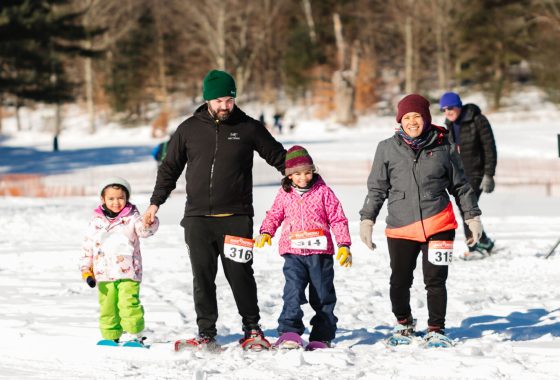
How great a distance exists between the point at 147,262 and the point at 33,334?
4.00 m

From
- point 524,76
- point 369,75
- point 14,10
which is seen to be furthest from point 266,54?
point 14,10

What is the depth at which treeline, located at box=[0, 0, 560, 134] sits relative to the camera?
162 feet

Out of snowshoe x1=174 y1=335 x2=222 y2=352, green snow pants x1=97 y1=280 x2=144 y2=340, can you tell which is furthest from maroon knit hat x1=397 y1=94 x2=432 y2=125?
green snow pants x1=97 y1=280 x2=144 y2=340

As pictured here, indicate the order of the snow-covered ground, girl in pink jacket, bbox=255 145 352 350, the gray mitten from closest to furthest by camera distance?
the snow-covered ground → girl in pink jacket, bbox=255 145 352 350 → the gray mitten

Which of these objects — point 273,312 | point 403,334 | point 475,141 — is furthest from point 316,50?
point 403,334

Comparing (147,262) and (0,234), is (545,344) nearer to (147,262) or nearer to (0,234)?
(147,262)

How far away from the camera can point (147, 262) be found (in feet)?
31.7

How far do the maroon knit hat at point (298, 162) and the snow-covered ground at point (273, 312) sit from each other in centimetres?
104

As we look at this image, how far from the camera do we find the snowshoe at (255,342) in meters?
5.11

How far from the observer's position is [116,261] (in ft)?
17.5

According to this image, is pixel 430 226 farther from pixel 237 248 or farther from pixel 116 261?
pixel 116 261

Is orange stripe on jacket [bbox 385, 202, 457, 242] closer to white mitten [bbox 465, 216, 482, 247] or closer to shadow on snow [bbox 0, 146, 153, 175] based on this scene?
white mitten [bbox 465, 216, 482, 247]

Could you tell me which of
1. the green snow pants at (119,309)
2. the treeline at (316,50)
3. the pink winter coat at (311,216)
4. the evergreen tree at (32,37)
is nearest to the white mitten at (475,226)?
the pink winter coat at (311,216)

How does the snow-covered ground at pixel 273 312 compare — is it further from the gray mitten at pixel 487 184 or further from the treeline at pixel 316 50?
the treeline at pixel 316 50
